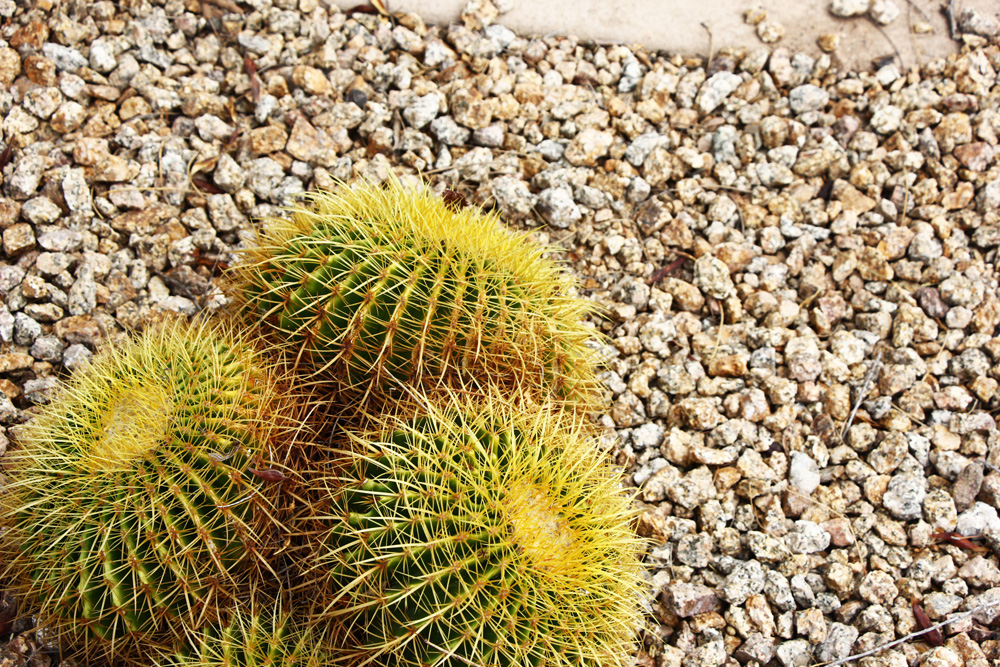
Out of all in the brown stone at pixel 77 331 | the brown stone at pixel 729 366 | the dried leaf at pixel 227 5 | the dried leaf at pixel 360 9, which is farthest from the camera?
the dried leaf at pixel 360 9

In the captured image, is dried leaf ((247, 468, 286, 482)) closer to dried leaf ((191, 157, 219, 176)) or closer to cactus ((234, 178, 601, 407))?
cactus ((234, 178, 601, 407))

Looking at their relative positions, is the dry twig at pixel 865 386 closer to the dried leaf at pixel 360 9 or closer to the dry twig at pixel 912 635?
the dry twig at pixel 912 635

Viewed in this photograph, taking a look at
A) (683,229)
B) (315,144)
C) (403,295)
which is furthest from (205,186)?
(683,229)

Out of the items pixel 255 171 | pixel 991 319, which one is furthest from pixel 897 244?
pixel 255 171

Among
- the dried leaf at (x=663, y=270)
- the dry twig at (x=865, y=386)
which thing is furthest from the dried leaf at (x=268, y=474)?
the dry twig at (x=865, y=386)

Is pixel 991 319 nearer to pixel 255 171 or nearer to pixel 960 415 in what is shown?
pixel 960 415

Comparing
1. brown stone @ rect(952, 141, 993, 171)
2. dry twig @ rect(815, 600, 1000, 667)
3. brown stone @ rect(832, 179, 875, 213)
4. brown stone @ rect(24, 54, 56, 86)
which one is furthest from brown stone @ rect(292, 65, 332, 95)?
dry twig @ rect(815, 600, 1000, 667)

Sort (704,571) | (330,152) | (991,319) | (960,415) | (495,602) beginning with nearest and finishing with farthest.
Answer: (495,602) < (704,571) < (960,415) < (991,319) < (330,152)

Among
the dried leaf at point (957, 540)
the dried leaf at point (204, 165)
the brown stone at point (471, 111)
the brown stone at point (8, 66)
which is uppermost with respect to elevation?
the brown stone at point (471, 111)
